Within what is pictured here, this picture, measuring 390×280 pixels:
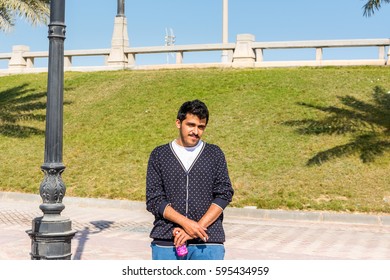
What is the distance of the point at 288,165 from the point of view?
17.5 metres

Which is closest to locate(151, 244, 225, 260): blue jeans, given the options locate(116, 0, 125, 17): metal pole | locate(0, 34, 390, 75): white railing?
locate(0, 34, 390, 75): white railing

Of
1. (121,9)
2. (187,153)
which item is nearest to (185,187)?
(187,153)

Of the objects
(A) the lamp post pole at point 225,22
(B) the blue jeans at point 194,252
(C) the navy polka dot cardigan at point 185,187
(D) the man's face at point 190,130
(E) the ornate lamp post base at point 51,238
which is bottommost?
(E) the ornate lamp post base at point 51,238

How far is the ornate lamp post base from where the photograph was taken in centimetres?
633

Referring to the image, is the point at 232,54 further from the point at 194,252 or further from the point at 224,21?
the point at 194,252

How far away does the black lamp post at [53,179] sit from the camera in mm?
6387

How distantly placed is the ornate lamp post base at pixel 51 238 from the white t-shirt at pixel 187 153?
9.33 ft

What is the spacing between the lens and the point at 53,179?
21.8 feet

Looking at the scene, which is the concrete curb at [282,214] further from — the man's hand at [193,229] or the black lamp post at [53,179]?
the man's hand at [193,229]

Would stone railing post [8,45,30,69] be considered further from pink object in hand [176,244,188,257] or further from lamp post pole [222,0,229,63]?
pink object in hand [176,244,188,257]

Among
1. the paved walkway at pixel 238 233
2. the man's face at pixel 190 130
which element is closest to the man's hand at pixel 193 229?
the man's face at pixel 190 130

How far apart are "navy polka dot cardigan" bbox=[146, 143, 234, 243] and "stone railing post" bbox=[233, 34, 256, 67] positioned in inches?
1076

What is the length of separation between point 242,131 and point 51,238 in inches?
590
